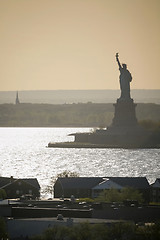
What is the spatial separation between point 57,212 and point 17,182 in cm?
1609

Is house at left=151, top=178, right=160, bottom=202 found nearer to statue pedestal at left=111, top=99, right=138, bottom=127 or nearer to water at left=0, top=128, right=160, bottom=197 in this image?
water at left=0, top=128, right=160, bottom=197

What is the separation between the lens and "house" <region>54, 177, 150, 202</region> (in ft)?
204

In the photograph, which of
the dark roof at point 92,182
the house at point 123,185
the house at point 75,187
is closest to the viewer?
the house at point 75,187

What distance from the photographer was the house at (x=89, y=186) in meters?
62.2

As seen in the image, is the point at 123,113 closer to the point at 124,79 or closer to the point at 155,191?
the point at 124,79

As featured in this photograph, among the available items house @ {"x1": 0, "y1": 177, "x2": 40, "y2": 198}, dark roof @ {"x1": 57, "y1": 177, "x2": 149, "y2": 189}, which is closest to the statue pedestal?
dark roof @ {"x1": 57, "y1": 177, "x2": 149, "y2": 189}

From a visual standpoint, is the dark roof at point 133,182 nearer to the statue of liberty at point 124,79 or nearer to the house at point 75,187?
the house at point 75,187

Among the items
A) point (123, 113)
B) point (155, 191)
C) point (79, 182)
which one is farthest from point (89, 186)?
point (123, 113)

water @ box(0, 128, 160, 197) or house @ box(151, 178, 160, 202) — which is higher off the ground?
water @ box(0, 128, 160, 197)

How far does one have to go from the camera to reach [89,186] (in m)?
62.4

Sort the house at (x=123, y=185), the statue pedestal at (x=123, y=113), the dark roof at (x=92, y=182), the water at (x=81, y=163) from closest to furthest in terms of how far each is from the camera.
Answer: the house at (x=123, y=185) → the dark roof at (x=92, y=182) → the water at (x=81, y=163) → the statue pedestal at (x=123, y=113)

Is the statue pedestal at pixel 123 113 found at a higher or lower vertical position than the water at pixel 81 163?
higher

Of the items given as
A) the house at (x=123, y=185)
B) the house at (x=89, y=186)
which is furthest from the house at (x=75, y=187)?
the house at (x=123, y=185)

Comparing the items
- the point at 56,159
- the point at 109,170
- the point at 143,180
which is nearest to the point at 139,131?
the point at 56,159
